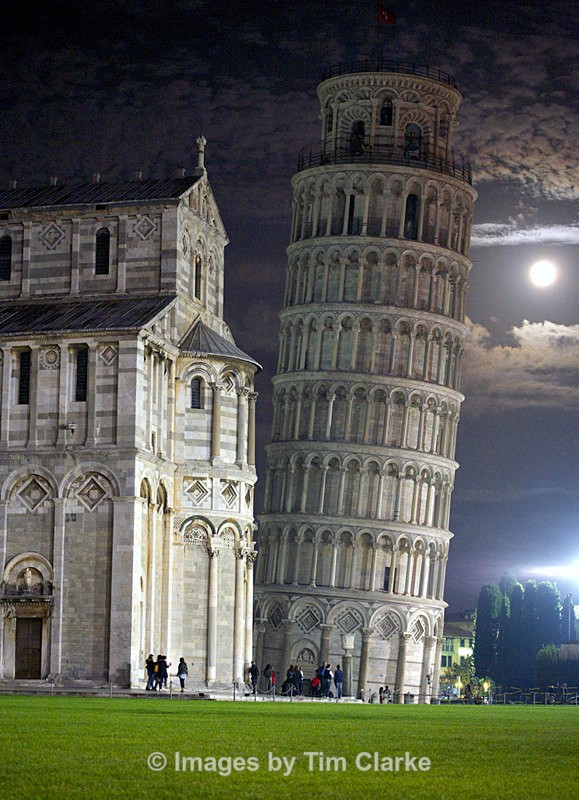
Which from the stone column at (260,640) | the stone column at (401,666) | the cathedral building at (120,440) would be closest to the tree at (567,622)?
the stone column at (401,666)

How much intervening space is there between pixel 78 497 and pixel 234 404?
29.3 feet

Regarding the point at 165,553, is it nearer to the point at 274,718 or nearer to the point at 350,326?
the point at 274,718

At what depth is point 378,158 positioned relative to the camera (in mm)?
107688

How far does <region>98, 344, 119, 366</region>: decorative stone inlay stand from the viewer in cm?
6312

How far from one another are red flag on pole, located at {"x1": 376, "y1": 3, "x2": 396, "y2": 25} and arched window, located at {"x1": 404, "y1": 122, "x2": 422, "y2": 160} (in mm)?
12476

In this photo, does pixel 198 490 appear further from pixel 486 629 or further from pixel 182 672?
pixel 486 629

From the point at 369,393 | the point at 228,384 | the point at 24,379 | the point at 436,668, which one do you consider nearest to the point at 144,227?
the point at 228,384

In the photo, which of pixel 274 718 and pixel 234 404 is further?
pixel 234 404

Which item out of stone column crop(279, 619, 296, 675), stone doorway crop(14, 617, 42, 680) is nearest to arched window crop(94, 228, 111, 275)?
stone doorway crop(14, 617, 42, 680)

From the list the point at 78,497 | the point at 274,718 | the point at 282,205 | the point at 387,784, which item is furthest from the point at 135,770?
the point at 282,205

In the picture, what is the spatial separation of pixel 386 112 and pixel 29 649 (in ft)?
188

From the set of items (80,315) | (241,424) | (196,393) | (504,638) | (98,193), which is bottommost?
(241,424)

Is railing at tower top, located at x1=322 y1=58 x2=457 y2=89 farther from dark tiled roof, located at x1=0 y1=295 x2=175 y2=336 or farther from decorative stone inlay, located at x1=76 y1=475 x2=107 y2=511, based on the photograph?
decorative stone inlay, located at x1=76 y1=475 x2=107 y2=511

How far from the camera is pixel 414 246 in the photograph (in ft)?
350
